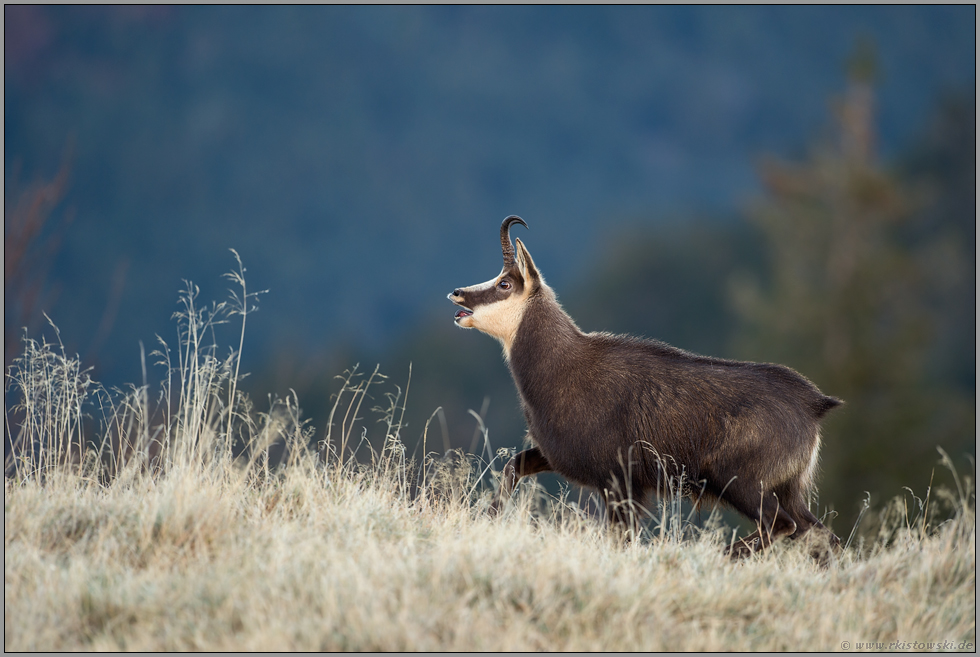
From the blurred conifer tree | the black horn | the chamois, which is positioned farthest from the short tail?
the blurred conifer tree

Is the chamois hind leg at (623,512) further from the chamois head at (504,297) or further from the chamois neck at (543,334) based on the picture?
the chamois head at (504,297)

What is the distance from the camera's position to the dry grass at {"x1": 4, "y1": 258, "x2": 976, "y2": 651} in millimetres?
4293

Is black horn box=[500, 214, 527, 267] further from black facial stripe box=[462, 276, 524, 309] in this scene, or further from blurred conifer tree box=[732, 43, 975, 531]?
blurred conifer tree box=[732, 43, 975, 531]

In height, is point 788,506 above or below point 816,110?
below

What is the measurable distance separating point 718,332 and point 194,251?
11699cm

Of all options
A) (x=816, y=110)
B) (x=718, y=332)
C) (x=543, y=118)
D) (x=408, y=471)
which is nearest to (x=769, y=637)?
(x=408, y=471)

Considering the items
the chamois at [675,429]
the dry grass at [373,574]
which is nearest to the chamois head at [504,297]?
the chamois at [675,429]

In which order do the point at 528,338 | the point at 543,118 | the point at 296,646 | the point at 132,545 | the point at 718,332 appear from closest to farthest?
the point at 296,646 < the point at 132,545 < the point at 528,338 < the point at 718,332 < the point at 543,118

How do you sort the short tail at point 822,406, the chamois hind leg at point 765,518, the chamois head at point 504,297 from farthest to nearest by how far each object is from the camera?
the chamois head at point 504,297 → the short tail at point 822,406 → the chamois hind leg at point 765,518

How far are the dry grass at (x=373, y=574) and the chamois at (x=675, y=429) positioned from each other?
52 centimetres

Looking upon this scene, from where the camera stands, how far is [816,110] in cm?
15600

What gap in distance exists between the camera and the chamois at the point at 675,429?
653cm

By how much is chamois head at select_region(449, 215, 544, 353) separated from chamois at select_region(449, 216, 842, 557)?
243 millimetres

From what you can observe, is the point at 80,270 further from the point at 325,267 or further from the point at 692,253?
the point at 692,253
